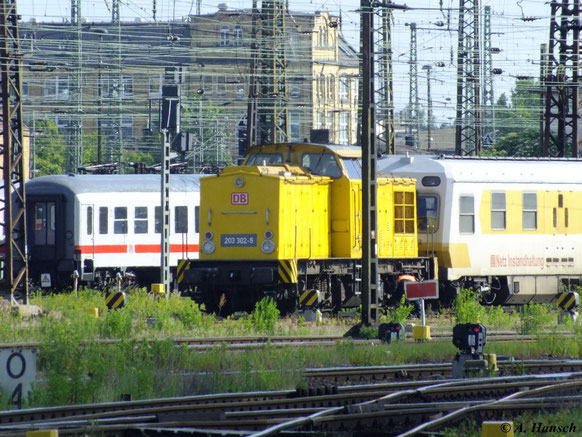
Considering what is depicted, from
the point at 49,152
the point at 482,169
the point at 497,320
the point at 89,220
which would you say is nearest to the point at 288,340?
the point at 497,320

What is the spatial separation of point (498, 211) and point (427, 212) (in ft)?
5.59

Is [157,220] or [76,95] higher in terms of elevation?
[76,95]

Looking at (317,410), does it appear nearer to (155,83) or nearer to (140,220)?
(140,220)

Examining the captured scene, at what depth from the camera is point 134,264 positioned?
33562mm

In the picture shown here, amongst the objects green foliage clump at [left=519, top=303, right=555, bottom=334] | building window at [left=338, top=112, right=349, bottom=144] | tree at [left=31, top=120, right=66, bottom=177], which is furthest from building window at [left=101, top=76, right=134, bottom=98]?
green foliage clump at [left=519, top=303, right=555, bottom=334]

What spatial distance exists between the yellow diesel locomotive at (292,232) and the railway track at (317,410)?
924 cm

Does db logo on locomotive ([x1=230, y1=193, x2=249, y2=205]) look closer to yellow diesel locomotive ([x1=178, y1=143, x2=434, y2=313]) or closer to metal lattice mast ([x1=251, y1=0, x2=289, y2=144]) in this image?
yellow diesel locomotive ([x1=178, y1=143, x2=434, y2=313])

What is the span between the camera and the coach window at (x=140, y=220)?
3366 centimetres

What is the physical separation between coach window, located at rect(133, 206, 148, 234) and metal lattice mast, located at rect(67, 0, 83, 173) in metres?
11.4

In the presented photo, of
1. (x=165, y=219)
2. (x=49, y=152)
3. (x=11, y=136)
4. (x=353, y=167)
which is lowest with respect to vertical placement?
(x=165, y=219)

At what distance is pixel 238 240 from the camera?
73.5 feet

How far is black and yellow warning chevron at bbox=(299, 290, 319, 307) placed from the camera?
21.9m

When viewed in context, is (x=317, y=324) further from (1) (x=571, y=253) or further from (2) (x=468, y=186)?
(1) (x=571, y=253)
